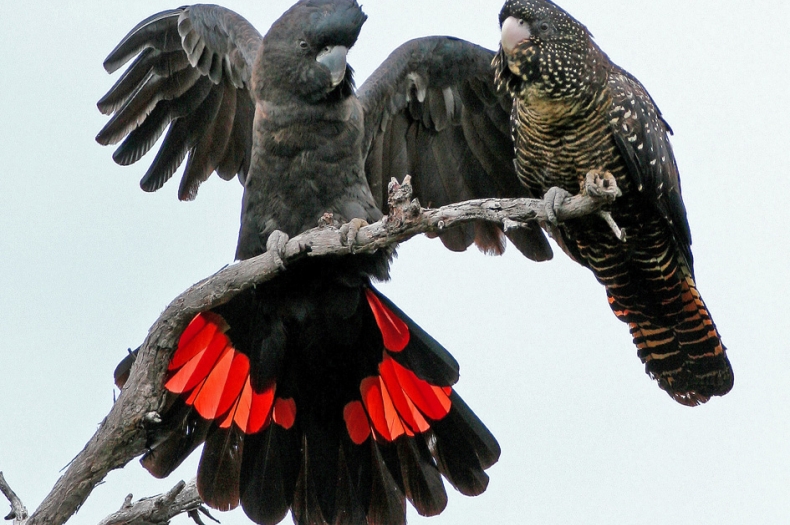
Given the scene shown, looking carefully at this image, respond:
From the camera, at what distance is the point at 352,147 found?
4.65 metres

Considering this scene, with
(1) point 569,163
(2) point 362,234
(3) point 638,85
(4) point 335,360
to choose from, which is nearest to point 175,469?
(4) point 335,360

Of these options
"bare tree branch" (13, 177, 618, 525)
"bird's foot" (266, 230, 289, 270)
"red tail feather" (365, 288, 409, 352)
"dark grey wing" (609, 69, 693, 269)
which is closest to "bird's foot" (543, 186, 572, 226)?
"bare tree branch" (13, 177, 618, 525)

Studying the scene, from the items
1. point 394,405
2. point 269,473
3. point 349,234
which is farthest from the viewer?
point 394,405

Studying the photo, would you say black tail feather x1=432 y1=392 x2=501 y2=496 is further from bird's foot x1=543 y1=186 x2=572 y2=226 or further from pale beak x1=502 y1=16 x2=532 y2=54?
pale beak x1=502 y1=16 x2=532 y2=54

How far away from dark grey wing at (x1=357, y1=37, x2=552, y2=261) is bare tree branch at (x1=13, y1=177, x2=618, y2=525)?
1.11 meters

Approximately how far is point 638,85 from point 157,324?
254 cm

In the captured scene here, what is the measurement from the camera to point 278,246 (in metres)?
4.27

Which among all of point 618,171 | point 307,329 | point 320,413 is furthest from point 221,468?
point 618,171

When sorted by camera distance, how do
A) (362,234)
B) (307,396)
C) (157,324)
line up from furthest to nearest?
(307,396) < (157,324) < (362,234)

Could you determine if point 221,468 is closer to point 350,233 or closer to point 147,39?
point 350,233

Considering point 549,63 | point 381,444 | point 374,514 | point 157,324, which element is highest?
point 549,63

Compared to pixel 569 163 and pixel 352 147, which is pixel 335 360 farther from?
pixel 569 163

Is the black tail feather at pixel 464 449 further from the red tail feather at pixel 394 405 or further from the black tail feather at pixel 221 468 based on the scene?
the black tail feather at pixel 221 468

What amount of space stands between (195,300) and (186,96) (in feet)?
5.11
